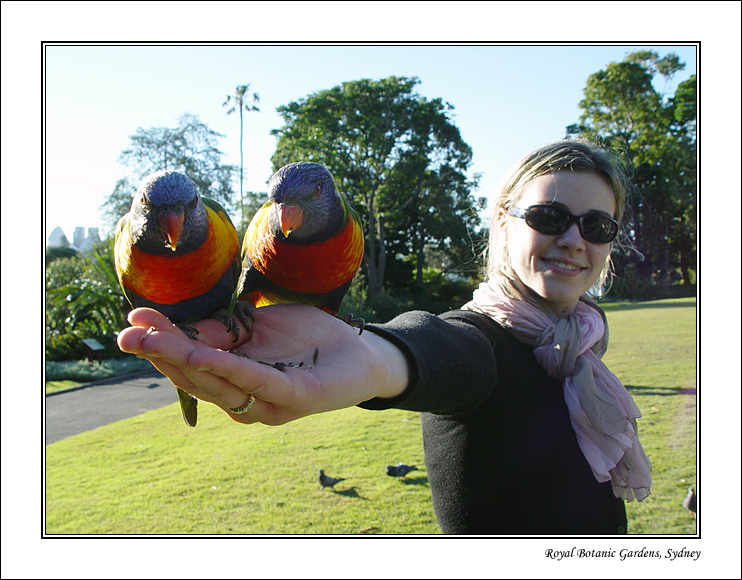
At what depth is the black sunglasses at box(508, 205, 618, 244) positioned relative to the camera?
163 centimetres

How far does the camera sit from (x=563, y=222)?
5.35 ft

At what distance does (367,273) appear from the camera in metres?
16.3

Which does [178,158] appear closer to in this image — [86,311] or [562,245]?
[86,311]

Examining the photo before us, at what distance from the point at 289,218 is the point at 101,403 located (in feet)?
28.1

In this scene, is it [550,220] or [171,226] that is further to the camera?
[550,220]

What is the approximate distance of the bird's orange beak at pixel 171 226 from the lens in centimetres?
135

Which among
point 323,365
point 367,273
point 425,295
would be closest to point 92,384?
point 367,273

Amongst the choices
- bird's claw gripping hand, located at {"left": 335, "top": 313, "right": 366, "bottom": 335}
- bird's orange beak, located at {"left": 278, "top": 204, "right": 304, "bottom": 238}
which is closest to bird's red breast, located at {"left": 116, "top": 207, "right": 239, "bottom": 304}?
bird's orange beak, located at {"left": 278, "top": 204, "right": 304, "bottom": 238}

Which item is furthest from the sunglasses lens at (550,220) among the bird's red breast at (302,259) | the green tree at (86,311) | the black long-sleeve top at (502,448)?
the green tree at (86,311)

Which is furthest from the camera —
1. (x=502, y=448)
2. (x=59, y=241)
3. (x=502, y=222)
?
(x=59, y=241)

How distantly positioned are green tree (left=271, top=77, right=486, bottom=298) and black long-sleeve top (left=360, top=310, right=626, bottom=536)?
39.3 feet

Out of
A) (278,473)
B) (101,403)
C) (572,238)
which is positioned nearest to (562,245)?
(572,238)

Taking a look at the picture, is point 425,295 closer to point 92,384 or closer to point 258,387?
point 92,384

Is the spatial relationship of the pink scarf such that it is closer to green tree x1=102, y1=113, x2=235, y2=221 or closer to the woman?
the woman
